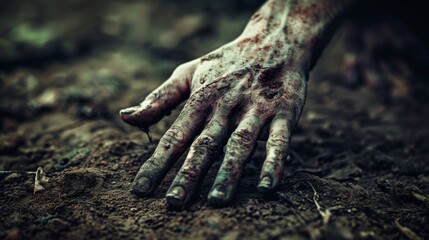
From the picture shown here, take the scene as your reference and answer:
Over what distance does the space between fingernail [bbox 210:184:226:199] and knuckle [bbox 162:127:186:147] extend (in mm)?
285

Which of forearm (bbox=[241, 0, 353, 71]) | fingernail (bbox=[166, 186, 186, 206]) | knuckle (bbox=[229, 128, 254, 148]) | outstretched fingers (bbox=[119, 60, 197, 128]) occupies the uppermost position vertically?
forearm (bbox=[241, 0, 353, 71])

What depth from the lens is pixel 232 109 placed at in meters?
1.55

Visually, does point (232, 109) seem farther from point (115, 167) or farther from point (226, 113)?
point (115, 167)

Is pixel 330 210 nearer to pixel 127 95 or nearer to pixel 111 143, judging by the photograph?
pixel 111 143

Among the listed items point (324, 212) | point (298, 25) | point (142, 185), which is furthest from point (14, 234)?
point (298, 25)

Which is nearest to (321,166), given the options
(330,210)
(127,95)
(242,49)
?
(330,210)

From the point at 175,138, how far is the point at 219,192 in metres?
0.33

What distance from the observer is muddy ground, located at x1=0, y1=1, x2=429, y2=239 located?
129 centimetres

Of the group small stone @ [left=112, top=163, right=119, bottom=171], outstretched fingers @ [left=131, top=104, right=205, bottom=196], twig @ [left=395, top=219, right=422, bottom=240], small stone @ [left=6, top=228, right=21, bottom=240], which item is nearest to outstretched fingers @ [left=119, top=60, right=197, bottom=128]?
outstretched fingers @ [left=131, top=104, right=205, bottom=196]

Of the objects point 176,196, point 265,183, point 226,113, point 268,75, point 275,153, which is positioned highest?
point 268,75

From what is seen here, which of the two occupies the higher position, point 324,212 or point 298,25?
point 298,25

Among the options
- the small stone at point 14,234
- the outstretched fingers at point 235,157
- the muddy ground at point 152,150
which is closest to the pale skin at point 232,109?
the outstretched fingers at point 235,157

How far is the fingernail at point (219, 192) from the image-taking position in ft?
4.25

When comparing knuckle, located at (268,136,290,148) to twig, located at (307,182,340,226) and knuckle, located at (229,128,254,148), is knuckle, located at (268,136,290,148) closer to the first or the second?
knuckle, located at (229,128,254,148)
